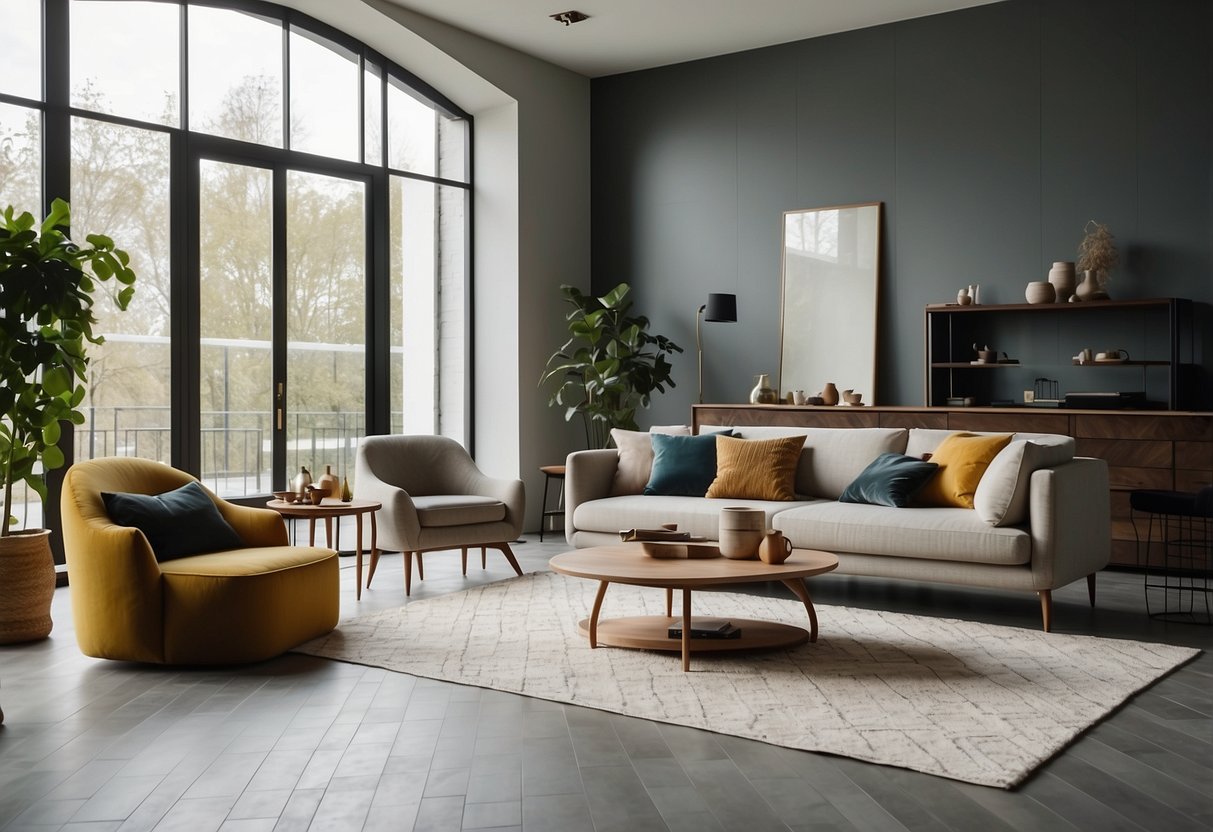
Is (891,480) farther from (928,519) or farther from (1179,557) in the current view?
(1179,557)

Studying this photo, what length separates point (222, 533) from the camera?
450 centimetres

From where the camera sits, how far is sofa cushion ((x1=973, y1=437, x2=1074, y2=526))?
4664mm

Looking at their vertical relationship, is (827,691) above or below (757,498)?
below

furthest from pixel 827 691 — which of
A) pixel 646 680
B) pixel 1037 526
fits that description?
pixel 1037 526

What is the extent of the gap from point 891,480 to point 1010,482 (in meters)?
0.71

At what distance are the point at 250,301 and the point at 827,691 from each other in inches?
178

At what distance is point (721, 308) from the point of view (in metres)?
7.55

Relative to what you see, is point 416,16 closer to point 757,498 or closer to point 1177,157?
point 757,498

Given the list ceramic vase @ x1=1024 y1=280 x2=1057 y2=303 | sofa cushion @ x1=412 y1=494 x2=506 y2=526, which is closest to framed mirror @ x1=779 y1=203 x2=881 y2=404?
ceramic vase @ x1=1024 y1=280 x2=1057 y2=303

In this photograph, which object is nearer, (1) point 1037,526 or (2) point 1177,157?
(1) point 1037,526

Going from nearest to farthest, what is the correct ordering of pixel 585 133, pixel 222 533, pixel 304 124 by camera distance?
pixel 222 533
pixel 304 124
pixel 585 133

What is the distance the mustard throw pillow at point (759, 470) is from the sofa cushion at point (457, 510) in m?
1.16

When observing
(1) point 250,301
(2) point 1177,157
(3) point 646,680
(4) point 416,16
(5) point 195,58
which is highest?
(4) point 416,16

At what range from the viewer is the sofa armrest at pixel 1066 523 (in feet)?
15.0
